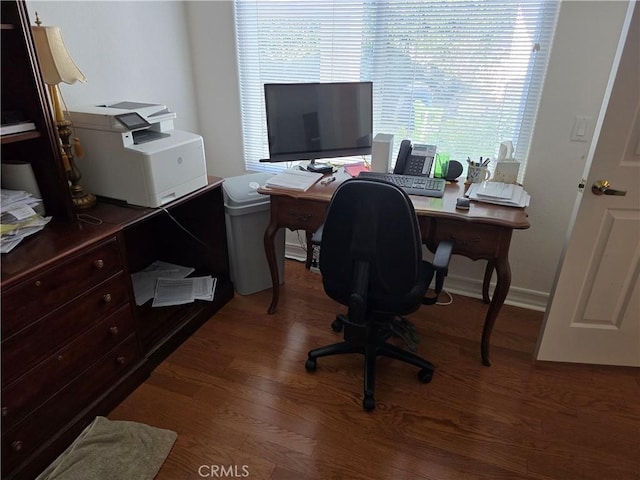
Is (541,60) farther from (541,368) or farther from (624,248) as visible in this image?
(541,368)

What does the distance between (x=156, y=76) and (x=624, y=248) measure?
2599 millimetres

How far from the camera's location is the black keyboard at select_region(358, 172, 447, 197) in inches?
78.3

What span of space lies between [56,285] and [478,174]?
1963 mm

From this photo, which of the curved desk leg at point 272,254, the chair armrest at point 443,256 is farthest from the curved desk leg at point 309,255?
the chair armrest at point 443,256

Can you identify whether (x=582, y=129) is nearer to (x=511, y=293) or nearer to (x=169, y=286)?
(x=511, y=293)

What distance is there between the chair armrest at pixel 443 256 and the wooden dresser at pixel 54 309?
3.93ft

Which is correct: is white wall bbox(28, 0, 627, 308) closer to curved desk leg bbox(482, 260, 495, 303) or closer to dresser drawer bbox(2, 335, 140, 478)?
curved desk leg bbox(482, 260, 495, 303)

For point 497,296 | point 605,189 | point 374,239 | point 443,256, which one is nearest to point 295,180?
point 374,239

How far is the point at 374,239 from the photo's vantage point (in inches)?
61.4

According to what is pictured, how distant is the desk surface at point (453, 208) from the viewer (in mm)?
1746

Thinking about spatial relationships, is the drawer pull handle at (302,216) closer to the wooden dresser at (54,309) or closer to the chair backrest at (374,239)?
the chair backrest at (374,239)

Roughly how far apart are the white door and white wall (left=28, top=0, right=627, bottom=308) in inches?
18.5

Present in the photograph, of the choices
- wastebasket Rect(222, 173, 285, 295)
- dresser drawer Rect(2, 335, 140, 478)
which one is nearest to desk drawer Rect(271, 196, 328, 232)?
wastebasket Rect(222, 173, 285, 295)

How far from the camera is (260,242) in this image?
2.50m
